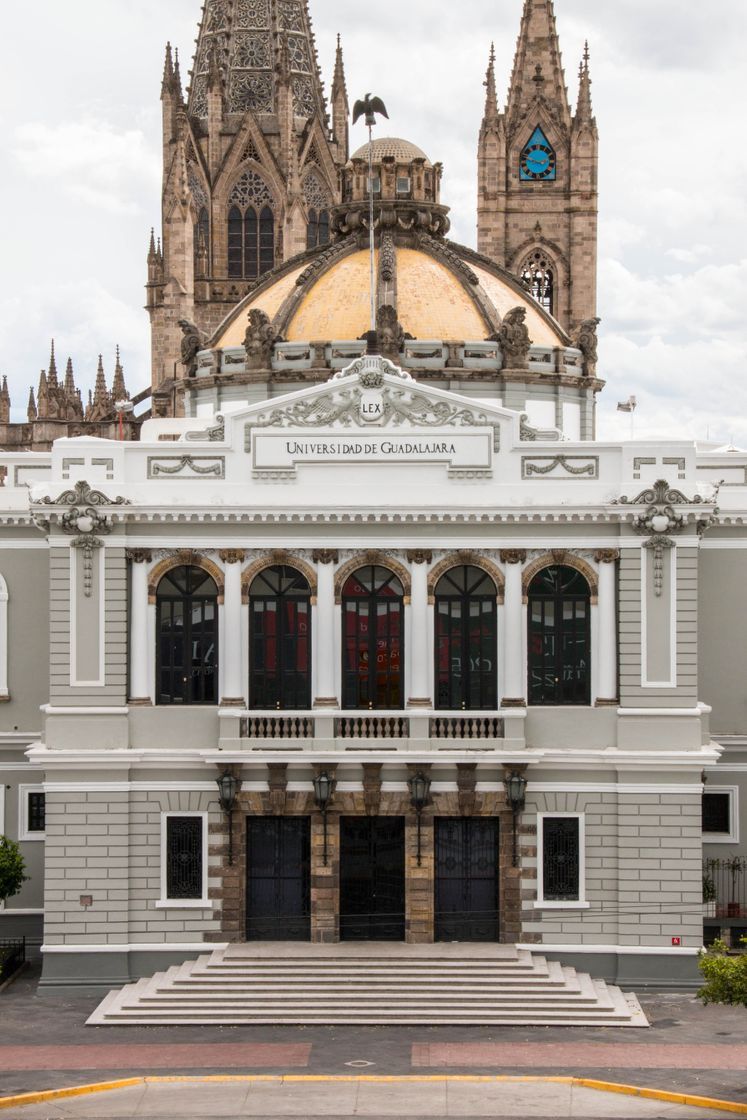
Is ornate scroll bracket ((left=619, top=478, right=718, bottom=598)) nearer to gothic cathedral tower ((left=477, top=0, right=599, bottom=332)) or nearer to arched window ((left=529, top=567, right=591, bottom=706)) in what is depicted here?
arched window ((left=529, top=567, right=591, bottom=706))

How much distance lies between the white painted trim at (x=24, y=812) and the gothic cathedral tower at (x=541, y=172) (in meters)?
56.2

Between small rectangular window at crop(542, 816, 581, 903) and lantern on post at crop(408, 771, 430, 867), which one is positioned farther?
small rectangular window at crop(542, 816, 581, 903)

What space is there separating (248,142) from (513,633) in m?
77.3

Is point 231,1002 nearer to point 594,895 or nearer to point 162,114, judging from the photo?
point 594,895

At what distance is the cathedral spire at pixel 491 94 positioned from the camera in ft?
342

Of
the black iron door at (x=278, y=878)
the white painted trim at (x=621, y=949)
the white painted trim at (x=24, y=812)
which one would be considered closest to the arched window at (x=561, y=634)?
the white painted trim at (x=621, y=949)

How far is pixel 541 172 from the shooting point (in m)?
106

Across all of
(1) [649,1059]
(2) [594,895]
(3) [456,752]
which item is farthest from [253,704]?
(1) [649,1059]

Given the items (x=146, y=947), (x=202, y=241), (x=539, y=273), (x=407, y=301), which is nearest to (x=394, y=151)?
(x=407, y=301)

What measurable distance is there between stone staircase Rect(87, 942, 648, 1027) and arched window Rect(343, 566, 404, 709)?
214 inches

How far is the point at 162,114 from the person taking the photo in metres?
119

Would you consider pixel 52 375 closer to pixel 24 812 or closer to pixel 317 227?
pixel 317 227

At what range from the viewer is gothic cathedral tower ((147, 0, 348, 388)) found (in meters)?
118

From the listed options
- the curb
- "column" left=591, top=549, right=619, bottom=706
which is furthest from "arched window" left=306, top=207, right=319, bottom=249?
the curb
